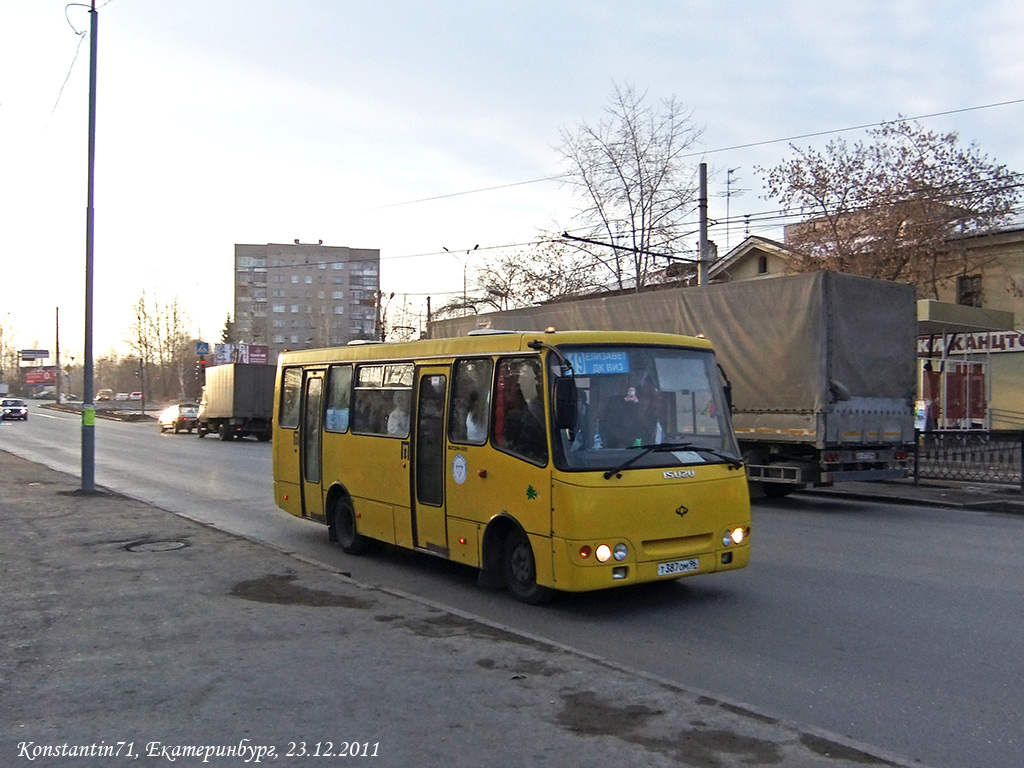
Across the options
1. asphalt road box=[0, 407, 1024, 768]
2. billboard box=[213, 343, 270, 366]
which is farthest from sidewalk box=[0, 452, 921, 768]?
billboard box=[213, 343, 270, 366]

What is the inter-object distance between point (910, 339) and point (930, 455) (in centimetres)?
339

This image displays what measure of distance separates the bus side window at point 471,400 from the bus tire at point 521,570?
0.91 meters

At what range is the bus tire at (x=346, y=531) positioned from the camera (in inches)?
410

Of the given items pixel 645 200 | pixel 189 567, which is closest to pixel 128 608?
pixel 189 567

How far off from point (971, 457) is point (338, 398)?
40.0ft

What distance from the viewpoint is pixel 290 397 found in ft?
39.3

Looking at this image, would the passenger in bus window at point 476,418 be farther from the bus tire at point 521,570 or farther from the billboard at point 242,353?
the billboard at point 242,353

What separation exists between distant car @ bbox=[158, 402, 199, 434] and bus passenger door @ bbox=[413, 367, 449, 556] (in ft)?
133

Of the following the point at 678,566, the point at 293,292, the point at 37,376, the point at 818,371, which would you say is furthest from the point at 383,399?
the point at 37,376

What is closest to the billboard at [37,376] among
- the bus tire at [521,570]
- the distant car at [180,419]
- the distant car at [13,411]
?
the distant car at [13,411]

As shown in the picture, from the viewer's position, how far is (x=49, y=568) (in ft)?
30.3

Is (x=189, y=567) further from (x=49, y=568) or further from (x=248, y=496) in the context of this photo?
(x=248, y=496)

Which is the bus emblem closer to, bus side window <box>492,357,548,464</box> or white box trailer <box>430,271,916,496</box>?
bus side window <box>492,357,548,464</box>

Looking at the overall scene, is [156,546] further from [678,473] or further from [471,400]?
[678,473]
